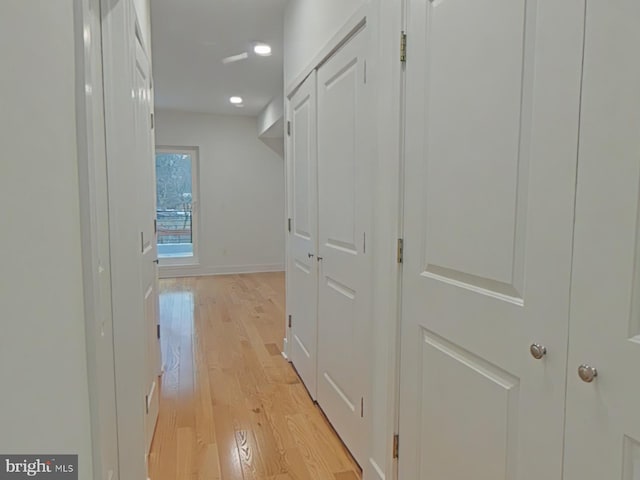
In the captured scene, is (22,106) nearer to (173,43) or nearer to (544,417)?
(544,417)

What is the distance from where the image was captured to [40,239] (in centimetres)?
71

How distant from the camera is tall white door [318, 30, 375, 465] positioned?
1796 millimetres

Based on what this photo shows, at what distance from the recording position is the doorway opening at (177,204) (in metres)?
6.82

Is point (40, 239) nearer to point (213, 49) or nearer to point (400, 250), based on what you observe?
point (400, 250)

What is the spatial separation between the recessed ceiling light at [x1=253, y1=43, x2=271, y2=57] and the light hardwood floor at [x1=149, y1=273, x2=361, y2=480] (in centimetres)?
268

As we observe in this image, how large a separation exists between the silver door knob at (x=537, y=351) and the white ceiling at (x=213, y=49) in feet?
9.78

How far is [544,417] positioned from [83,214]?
1.09 m

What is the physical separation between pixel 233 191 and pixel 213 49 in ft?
11.0

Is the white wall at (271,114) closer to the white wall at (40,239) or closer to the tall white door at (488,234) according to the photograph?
the tall white door at (488,234)

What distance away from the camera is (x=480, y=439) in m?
1.12

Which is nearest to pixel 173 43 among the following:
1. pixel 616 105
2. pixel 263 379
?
pixel 263 379

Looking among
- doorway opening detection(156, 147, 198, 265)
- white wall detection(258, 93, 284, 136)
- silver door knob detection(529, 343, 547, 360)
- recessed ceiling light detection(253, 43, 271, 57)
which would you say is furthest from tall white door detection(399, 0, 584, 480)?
doorway opening detection(156, 147, 198, 265)

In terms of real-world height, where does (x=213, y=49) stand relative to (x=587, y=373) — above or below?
above

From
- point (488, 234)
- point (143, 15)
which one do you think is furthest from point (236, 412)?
point (143, 15)
